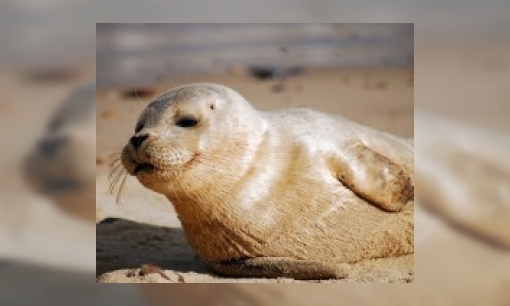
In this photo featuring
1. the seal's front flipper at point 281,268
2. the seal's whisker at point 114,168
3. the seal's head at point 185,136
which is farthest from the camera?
the seal's whisker at point 114,168

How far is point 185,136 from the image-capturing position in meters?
2.29

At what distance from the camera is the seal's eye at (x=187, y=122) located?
232 centimetres

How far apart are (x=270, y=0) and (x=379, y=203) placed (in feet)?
2.52

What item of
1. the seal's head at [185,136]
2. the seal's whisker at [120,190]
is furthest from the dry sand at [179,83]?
the seal's head at [185,136]

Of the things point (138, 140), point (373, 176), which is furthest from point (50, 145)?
point (373, 176)

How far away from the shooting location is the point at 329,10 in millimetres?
2506

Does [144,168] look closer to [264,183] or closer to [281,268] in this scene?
[264,183]

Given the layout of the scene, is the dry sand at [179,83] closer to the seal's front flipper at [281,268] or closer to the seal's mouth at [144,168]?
the seal's front flipper at [281,268]

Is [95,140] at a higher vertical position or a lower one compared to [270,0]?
lower

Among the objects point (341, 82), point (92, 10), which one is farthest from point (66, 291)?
point (341, 82)

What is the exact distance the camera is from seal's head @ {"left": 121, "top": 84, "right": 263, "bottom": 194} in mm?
2266

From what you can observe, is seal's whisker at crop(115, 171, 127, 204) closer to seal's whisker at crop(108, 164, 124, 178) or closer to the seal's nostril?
seal's whisker at crop(108, 164, 124, 178)

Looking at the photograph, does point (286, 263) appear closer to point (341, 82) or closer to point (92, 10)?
point (341, 82)

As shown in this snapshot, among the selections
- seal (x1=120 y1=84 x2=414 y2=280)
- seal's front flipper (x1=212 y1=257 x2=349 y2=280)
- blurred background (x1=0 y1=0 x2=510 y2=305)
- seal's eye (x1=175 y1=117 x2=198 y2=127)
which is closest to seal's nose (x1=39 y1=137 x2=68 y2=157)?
blurred background (x1=0 y1=0 x2=510 y2=305)
